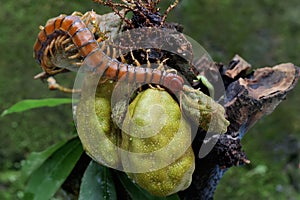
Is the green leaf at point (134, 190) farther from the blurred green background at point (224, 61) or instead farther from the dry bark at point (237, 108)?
the blurred green background at point (224, 61)

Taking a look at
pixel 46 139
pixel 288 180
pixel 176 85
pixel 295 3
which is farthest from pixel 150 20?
pixel 295 3

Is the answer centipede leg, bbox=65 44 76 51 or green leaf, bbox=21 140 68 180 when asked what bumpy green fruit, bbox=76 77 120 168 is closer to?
centipede leg, bbox=65 44 76 51

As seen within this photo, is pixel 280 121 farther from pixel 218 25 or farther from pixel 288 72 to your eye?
pixel 288 72

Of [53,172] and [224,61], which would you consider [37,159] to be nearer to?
[53,172]

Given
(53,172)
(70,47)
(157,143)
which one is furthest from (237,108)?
(53,172)

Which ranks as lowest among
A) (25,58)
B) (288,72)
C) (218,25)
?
(25,58)

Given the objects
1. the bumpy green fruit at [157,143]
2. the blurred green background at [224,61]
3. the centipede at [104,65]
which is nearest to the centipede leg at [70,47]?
the centipede at [104,65]
